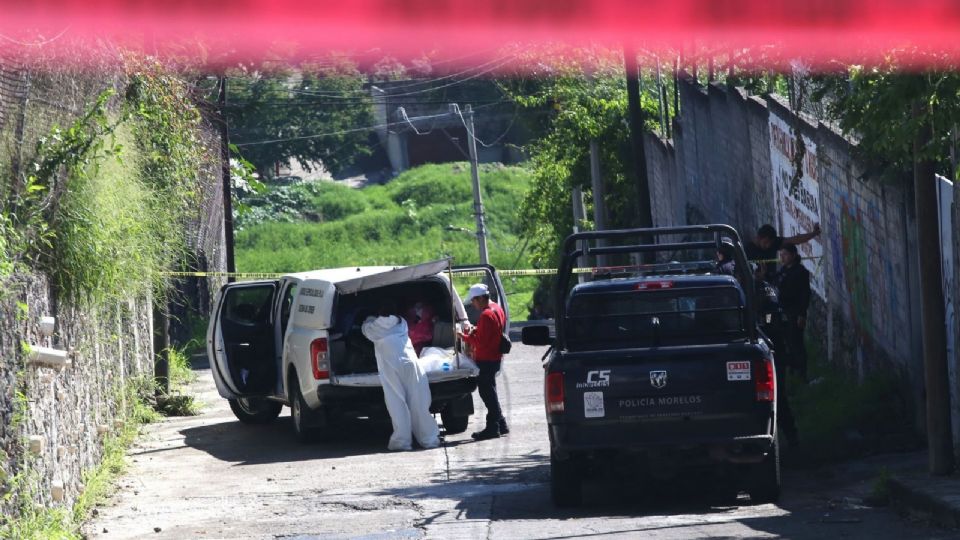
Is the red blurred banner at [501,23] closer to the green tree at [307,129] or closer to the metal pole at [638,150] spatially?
the metal pole at [638,150]

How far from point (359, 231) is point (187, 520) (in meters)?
49.1

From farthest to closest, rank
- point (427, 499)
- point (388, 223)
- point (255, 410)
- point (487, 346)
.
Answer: point (388, 223), point (255, 410), point (487, 346), point (427, 499)

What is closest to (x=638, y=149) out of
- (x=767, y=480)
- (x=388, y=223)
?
(x=767, y=480)

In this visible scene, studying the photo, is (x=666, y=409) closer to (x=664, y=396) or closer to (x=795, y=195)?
(x=664, y=396)

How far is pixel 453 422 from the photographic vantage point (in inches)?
622

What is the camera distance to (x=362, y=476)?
43.1 feet

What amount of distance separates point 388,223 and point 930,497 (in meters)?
51.4

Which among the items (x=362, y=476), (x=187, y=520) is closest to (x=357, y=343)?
(x=362, y=476)

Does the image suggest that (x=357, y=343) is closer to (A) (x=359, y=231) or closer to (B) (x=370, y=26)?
(B) (x=370, y=26)

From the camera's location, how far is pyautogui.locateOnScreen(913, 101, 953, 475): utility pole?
10.5m

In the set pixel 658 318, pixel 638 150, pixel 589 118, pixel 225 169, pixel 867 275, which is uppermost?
pixel 589 118

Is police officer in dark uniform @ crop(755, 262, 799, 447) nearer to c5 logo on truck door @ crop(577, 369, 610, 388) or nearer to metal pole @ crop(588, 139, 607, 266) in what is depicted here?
c5 logo on truck door @ crop(577, 369, 610, 388)

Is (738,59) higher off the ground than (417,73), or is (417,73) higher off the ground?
(417,73)

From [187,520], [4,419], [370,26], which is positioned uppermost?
[370,26]
